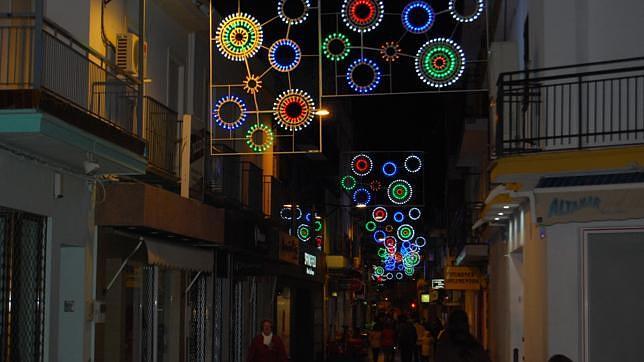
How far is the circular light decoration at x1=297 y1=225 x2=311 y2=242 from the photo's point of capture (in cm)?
3714

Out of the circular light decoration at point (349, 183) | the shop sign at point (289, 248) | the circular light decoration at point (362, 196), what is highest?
the circular light decoration at point (349, 183)

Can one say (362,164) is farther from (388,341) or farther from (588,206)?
(588,206)

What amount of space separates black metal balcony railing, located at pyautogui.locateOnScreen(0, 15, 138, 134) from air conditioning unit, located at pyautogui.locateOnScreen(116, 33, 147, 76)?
0.96 metres

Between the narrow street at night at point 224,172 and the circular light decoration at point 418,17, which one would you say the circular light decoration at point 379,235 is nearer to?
the narrow street at night at point 224,172

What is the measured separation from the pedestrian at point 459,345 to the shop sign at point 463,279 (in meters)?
24.2

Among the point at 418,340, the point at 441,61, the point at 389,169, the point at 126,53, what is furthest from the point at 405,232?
the point at 126,53

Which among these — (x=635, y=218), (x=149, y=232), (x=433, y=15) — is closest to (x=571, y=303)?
(x=635, y=218)

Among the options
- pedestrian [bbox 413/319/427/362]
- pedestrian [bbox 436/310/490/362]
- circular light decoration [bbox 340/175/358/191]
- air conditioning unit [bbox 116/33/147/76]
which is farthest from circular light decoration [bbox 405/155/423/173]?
pedestrian [bbox 436/310/490/362]

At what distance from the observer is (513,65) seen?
67.8 ft

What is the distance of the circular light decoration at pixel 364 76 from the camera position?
19.2m

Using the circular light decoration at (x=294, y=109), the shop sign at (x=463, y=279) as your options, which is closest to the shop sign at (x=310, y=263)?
the shop sign at (x=463, y=279)

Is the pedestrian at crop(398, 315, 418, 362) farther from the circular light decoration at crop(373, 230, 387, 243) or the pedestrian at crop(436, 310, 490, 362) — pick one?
the pedestrian at crop(436, 310, 490, 362)

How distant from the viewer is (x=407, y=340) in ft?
Result: 115

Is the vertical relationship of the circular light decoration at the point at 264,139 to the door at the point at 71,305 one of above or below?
above
